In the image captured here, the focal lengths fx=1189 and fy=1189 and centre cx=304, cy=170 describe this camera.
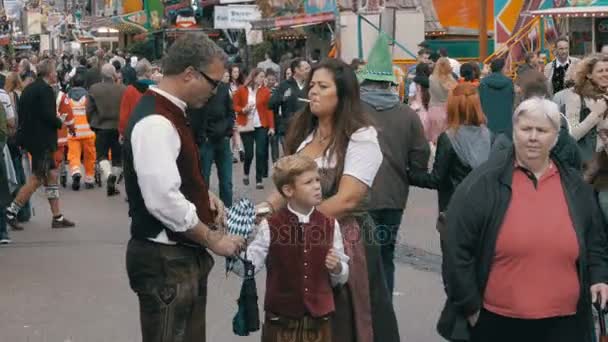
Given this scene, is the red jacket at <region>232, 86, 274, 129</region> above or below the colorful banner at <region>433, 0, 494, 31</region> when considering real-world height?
below

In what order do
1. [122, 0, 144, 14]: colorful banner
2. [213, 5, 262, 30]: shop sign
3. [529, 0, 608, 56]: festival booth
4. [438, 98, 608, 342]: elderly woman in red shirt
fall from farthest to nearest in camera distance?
1. [122, 0, 144, 14]: colorful banner
2. [213, 5, 262, 30]: shop sign
3. [529, 0, 608, 56]: festival booth
4. [438, 98, 608, 342]: elderly woman in red shirt

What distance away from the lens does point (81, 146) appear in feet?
54.7

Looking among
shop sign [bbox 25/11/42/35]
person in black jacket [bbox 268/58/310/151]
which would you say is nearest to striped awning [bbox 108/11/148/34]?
shop sign [bbox 25/11/42/35]

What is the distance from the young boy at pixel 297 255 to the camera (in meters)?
5.29

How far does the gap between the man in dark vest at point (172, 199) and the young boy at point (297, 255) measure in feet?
1.02

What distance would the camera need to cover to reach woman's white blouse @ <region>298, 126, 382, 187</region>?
5562 mm

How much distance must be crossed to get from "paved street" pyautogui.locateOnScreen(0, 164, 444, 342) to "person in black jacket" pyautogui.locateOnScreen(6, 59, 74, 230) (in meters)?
0.27

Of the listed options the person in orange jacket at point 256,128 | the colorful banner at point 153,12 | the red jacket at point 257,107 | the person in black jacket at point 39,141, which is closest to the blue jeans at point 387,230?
the person in black jacket at point 39,141

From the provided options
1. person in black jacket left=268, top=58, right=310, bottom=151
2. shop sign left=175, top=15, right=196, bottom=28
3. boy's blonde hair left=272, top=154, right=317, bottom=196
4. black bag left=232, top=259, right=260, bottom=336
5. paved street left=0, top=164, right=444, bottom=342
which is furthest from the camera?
shop sign left=175, top=15, right=196, bottom=28

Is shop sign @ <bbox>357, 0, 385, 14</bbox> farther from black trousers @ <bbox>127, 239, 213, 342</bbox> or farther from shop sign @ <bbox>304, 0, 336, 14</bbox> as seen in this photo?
black trousers @ <bbox>127, 239, 213, 342</bbox>

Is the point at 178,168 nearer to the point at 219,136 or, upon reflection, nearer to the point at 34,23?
the point at 219,136

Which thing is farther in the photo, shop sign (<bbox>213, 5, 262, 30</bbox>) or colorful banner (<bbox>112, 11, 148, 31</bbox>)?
colorful banner (<bbox>112, 11, 148, 31</bbox>)

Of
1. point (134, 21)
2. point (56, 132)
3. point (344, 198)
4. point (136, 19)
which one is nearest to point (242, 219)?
point (344, 198)

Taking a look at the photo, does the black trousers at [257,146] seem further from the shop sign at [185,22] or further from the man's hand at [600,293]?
the shop sign at [185,22]
